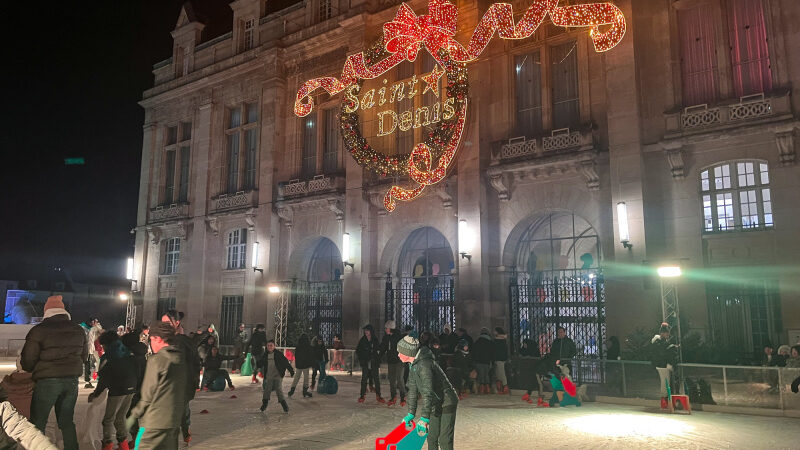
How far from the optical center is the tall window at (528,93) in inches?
832

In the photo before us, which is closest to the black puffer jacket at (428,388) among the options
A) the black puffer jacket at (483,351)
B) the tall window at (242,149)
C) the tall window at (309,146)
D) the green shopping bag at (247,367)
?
the black puffer jacket at (483,351)

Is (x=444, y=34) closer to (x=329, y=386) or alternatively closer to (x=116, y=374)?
(x=329, y=386)

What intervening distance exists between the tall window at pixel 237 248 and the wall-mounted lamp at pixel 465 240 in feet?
40.8

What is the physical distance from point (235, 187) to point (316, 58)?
301 inches

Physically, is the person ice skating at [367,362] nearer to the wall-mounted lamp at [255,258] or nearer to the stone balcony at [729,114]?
the stone balcony at [729,114]

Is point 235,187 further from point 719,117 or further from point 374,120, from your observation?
point 719,117

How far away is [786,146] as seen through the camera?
52.5ft

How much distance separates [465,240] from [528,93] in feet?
18.9

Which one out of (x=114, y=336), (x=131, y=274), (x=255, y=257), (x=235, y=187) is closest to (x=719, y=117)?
(x=114, y=336)

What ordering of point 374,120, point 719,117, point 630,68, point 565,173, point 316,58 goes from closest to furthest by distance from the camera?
point 719,117
point 630,68
point 565,173
point 374,120
point 316,58

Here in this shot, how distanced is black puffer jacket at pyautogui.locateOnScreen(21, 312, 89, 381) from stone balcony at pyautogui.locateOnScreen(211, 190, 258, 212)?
20.6 metres

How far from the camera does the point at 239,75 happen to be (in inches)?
1187

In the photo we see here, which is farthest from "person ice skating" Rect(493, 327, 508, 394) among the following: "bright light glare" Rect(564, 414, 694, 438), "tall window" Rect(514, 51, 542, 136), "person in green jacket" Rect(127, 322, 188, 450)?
"person in green jacket" Rect(127, 322, 188, 450)

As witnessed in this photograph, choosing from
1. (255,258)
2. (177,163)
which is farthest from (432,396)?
(177,163)
